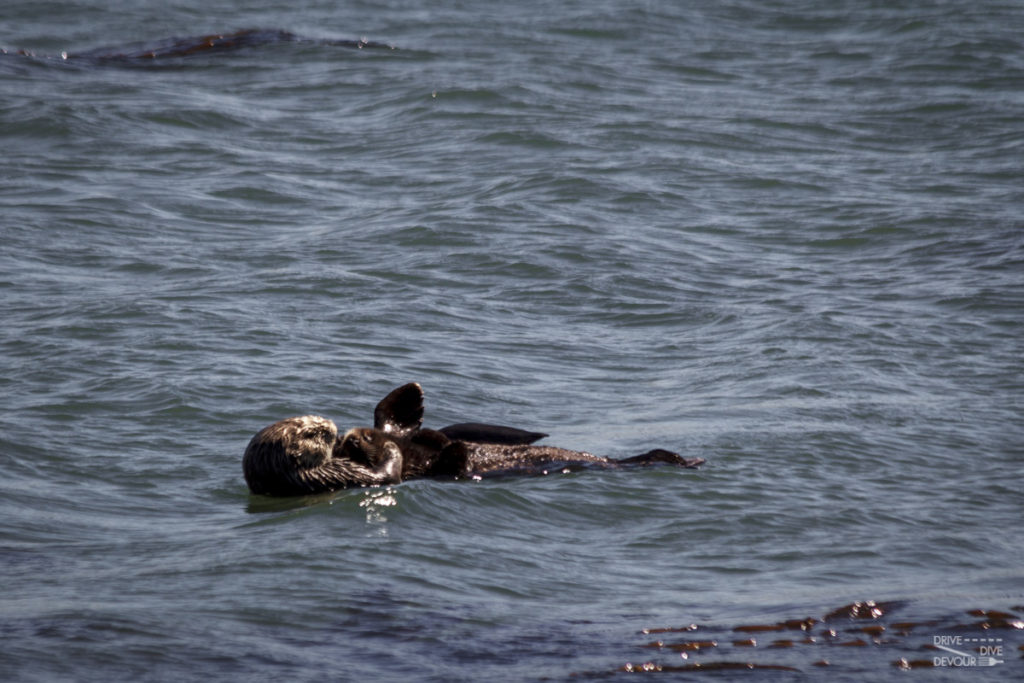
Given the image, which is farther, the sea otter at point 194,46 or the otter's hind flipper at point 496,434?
the sea otter at point 194,46

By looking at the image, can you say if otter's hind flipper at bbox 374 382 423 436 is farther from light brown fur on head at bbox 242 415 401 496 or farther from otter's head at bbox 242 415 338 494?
otter's head at bbox 242 415 338 494

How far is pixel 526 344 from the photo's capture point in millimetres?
8328

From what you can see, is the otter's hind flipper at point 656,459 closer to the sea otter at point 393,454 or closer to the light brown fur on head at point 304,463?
the sea otter at point 393,454

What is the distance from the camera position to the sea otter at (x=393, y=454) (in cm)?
542

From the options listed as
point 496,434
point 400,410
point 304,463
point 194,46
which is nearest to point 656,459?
point 496,434

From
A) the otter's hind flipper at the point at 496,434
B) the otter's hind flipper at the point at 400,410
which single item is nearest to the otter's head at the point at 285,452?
the otter's hind flipper at the point at 400,410

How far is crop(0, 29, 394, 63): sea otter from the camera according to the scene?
16.3m

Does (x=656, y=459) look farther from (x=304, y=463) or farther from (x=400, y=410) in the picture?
(x=304, y=463)

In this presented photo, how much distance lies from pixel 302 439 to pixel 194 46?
40.9ft

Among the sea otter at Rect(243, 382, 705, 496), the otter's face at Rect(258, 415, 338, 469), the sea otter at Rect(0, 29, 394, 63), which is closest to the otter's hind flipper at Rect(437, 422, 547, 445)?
the sea otter at Rect(243, 382, 705, 496)

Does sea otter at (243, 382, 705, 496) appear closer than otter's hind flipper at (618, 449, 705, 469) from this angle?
Yes

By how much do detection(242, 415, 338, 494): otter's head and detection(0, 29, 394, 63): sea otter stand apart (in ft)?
39.5

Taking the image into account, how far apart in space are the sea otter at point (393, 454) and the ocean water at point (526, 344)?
13 cm

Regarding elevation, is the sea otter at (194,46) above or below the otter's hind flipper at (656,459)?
above
